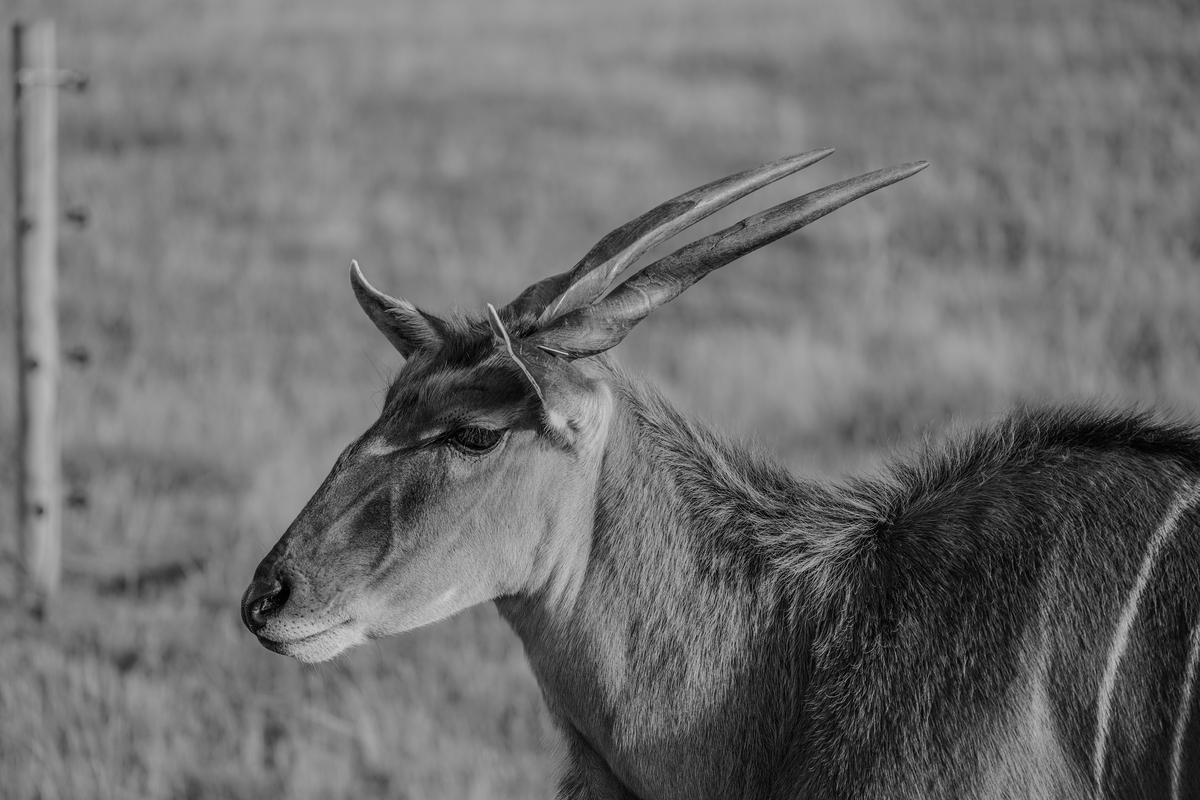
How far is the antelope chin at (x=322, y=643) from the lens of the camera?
11.4 feet

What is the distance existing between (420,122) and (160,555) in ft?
36.1

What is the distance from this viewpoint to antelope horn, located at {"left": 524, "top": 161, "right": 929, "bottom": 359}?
11.3 ft

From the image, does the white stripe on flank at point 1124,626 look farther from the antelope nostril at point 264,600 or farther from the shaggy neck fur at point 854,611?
the antelope nostril at point 264,600

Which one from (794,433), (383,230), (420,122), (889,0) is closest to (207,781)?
(794,433)

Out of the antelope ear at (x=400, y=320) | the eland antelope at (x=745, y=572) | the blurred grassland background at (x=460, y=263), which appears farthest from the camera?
the blurred grassland background at (x=460, y=263)

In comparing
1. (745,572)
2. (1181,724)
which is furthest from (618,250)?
(1181,724)

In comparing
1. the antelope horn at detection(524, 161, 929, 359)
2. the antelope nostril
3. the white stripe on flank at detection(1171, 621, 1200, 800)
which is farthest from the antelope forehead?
the white stripe on flank at detection(1171, 621, 1200, 800)

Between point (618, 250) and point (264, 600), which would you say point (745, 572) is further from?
point (264, 600)

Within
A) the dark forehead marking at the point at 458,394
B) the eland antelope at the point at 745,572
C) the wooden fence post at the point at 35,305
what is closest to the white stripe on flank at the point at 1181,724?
the eland antelope at the point at 745,572

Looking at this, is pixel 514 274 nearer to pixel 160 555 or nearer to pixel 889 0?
pixel 160 555

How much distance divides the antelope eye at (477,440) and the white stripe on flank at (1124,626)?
1708mm

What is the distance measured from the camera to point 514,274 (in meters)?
13.2

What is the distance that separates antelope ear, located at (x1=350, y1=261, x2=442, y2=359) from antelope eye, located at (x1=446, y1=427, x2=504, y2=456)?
1.44ft

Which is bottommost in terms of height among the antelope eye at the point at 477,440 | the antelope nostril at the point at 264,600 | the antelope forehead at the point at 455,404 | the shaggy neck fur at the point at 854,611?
the shaggy neck fur at the point at 854,611
